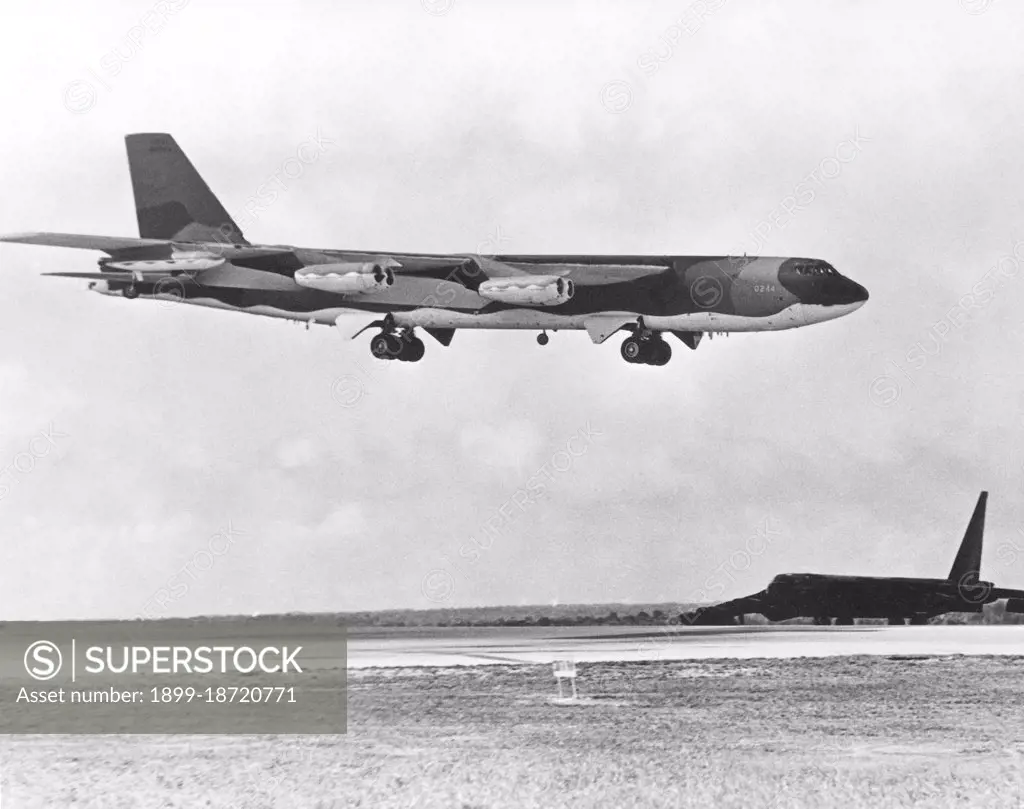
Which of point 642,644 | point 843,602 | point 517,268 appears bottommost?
point 642,644

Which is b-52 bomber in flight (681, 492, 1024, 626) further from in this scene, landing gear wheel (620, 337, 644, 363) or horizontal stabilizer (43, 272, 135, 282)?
horizontal stabilizer (43, 272, 135, 282)

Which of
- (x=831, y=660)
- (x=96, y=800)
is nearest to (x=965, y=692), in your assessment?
(x=831, y=660)

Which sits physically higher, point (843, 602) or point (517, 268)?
point (517, 268)

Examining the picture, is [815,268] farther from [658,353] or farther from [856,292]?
[658,353]

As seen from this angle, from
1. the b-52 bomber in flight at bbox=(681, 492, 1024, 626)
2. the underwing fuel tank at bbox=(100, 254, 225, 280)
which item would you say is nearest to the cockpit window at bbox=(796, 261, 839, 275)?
the underwing fuel tank at bbox=(100, 254, 225, 280)

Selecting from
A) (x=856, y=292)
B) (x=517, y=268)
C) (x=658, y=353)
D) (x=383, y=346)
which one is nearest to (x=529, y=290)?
(x=517, y=268)

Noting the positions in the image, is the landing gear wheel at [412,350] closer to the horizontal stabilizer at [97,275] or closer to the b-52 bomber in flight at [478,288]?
the b-52 bomber in flight at [478,288]

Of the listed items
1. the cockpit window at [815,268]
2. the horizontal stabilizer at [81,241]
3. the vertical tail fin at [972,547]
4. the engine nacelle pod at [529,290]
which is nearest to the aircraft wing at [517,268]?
the engine nacelle pod at [529,290]
